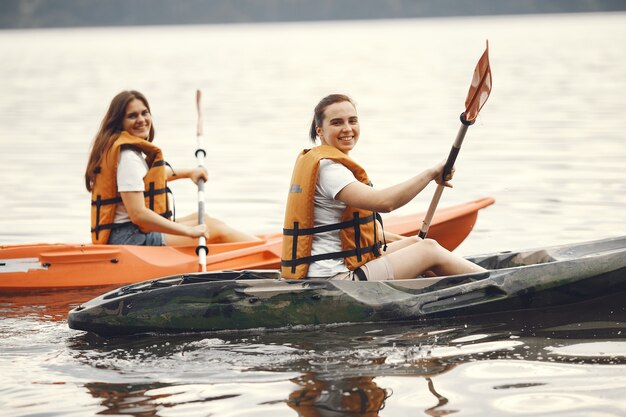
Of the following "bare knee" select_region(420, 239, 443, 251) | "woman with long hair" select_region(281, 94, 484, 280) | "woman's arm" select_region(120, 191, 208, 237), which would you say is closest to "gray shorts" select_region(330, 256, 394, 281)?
"woman with long hair" select_region(281, 94, 484, 280)

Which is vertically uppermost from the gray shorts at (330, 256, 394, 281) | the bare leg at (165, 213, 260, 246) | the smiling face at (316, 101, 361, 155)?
the smiling face at (316, 101, 361, 155)

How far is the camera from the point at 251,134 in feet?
61.2

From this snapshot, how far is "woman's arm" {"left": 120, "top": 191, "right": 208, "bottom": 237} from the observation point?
23.0 feet

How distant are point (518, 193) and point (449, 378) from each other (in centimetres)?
672

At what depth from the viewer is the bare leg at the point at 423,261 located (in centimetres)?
586

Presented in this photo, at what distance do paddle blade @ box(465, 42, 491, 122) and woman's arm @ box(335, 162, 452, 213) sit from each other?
1.48ft

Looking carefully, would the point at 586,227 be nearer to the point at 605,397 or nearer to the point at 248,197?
the point at 248,197

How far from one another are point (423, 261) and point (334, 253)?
1.65ft

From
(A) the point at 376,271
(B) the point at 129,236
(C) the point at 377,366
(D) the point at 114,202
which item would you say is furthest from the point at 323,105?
(B) the point at 129,236

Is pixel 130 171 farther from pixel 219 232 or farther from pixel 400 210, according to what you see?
pixel 400 210

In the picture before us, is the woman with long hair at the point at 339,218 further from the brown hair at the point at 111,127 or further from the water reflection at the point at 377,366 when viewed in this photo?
the brown hair at the point at 111,127

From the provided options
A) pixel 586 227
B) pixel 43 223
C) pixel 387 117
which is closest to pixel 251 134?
pixel 387 117

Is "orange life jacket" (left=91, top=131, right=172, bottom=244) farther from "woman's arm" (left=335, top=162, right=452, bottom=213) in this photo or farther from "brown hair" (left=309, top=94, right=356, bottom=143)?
"woman's arm" (left=335, top=162, right=452, bottom=213)

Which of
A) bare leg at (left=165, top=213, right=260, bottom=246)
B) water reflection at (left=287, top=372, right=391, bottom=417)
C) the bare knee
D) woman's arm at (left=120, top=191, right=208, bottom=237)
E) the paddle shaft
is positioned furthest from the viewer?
bare leg at (left=165, top=213, right=260, bottom=246)
